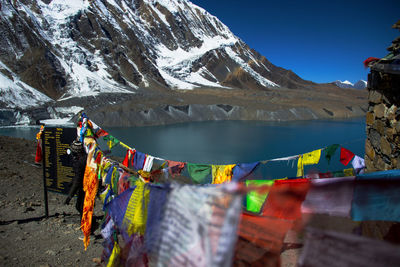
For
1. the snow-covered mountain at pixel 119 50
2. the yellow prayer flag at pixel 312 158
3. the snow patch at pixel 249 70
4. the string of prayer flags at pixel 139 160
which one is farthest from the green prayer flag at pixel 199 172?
the snow patch at pixel 249 70

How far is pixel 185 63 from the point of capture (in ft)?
310

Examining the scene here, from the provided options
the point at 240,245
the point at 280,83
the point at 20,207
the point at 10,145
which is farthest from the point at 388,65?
the point at 280,83

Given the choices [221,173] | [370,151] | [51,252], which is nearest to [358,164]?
[370,151]

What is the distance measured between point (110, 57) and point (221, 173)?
70293 millimetres

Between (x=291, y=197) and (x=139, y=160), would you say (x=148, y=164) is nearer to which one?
(x=139, y=160)

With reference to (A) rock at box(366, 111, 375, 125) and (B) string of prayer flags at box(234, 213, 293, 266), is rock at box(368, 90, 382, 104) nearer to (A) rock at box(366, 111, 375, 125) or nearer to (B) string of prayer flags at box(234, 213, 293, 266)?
(A) rock at box(366, 111, 375, 125)

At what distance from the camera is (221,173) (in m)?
4.78

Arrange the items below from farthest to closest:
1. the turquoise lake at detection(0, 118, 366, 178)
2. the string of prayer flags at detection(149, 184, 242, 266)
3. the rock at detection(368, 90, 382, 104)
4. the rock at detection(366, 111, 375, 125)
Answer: the turquoise lake at detection(0, 118, 366, 178) < the rock at detection(366, 111, 375, 125) < the rock at detection(368, 90, 382, 104) < the string of prayer flags at detection(149, 184, 242, 266)

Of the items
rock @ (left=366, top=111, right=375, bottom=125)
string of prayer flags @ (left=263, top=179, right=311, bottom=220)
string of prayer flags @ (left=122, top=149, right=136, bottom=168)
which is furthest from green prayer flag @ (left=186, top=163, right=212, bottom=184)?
string of prayer flags @ (left=263, top=179, right=311, bottom=220)

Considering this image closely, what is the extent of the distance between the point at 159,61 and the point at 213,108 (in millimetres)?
55378

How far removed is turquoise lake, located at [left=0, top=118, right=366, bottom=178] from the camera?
66.4ft

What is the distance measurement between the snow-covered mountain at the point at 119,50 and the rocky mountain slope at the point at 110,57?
0.68ft

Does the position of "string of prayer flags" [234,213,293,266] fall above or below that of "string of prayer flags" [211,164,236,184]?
below

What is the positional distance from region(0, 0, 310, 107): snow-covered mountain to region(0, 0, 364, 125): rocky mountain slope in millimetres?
207
